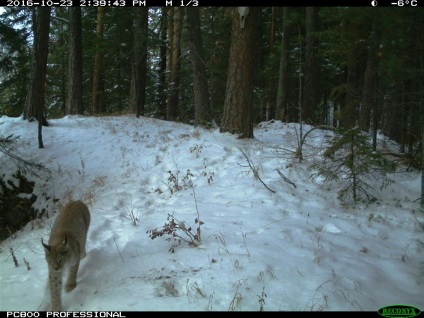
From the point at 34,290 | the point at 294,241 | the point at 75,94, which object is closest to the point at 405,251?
the point at 294,241

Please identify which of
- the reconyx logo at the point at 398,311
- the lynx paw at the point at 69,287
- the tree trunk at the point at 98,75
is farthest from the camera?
the tree trunk at the point at 98,75

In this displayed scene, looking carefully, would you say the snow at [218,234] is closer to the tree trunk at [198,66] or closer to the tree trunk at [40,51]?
the tree trunk at [40,51]

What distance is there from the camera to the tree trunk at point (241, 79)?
28.7 feet

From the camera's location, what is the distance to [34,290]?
4.58 m

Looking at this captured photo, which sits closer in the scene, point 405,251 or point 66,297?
point 66,297

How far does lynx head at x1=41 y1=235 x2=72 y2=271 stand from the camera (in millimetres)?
4133

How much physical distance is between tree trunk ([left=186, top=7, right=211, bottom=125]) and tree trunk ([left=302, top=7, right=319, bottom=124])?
3.74 metres

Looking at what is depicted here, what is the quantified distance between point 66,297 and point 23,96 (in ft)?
62.2

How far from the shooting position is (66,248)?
430 centimetres

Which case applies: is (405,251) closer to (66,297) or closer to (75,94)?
(66,297)

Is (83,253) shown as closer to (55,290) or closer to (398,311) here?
(55,290)

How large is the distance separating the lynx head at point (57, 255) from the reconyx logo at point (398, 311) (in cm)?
389

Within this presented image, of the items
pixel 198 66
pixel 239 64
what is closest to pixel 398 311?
pixel 239 64

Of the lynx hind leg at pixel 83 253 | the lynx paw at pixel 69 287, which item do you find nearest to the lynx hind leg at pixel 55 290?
the lynx paw at pixel 69 287
